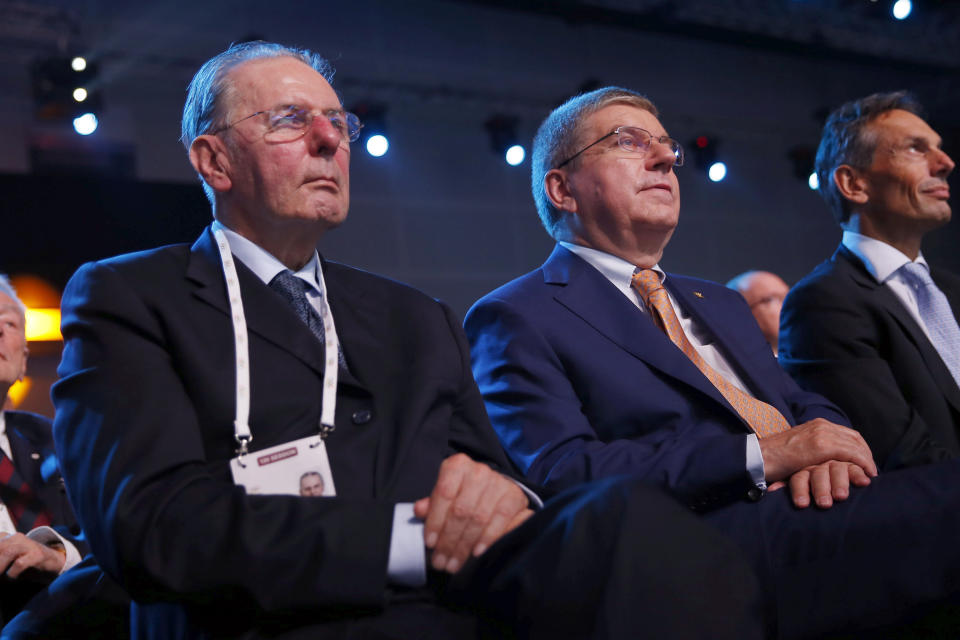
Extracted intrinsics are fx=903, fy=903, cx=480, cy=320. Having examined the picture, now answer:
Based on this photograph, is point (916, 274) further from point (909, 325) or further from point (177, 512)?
point (177, 512)

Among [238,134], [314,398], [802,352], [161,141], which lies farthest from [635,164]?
[161,141]

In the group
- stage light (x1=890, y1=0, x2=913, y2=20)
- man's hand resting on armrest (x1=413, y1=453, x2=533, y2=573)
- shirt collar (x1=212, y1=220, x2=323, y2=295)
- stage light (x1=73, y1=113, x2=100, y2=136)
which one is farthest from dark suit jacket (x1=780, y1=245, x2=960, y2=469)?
stage light (x1=890, y1=0, x2=913, y2=20)

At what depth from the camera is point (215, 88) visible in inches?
72.1

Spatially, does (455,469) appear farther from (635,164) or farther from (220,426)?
(635,164)

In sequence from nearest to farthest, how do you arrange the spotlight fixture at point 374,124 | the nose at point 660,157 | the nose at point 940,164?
the nose at point 660,157
the nose at point 940,164
the spotlight fixture at point 374,124

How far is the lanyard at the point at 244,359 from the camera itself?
141 centimetres

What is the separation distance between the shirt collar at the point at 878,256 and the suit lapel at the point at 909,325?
0.9 inches

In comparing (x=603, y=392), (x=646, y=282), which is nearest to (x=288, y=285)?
(x=603, y=392)

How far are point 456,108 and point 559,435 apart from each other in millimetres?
5791

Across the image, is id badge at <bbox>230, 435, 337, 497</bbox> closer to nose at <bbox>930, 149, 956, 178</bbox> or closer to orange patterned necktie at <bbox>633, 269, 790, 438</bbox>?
orange patterned necktie at <bbox>633, 269, 790, 438</bbox>

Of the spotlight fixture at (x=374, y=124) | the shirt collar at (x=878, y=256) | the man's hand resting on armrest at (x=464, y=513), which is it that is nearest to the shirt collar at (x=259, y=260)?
the man's hand resting on armrest at (x=464, y=513)

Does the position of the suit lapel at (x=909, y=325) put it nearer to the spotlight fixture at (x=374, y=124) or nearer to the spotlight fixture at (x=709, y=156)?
the spotlight fixture at (x=374, y=124)

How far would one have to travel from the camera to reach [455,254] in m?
7.20

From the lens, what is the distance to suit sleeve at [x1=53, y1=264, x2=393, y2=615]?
4.00 ft
